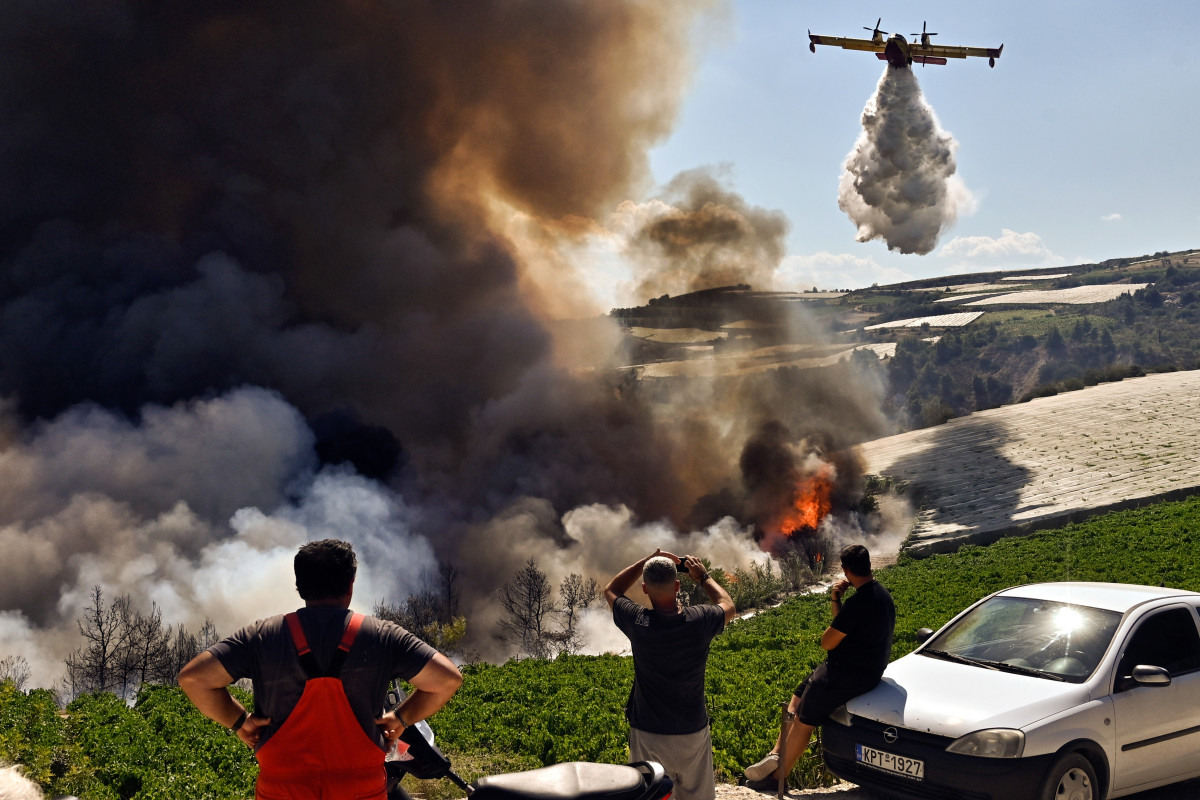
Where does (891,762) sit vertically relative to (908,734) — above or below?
below

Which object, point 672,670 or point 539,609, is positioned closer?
point 672,670

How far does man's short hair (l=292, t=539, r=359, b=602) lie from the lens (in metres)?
4.11

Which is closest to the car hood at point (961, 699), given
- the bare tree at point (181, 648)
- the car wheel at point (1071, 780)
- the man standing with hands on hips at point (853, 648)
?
the man standing with hands on hips at point (853, 648)

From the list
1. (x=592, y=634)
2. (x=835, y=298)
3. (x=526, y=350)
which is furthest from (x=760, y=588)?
(x=835, y=298)

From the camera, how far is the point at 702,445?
178ft

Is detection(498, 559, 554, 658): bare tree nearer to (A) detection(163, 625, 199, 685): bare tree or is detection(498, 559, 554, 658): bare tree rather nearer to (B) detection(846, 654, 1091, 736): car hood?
(A) detection(163, 625, 199, 685): bare tree

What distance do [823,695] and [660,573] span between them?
2.85 meters

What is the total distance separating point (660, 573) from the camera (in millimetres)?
5816

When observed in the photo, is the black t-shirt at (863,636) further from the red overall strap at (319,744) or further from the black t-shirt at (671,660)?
the red overall strap at (319,744)

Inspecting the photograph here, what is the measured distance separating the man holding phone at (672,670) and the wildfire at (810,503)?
138 feet

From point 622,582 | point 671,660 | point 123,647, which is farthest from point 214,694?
point 123,647

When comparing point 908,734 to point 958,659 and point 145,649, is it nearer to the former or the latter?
point 958,659

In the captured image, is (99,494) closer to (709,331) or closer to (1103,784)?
(709,331)

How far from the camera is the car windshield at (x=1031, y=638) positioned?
7.58 m
